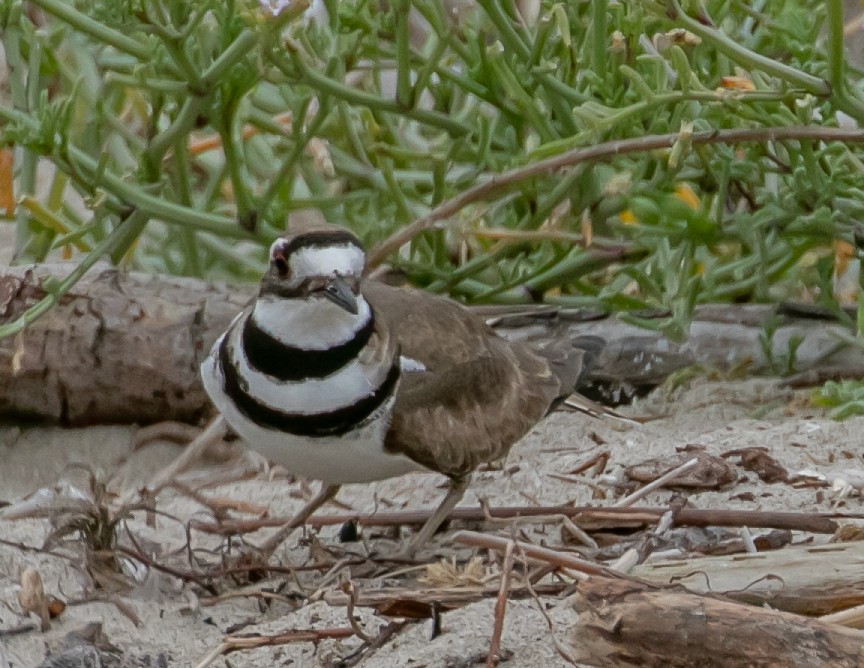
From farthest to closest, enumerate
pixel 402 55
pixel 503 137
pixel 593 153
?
pixel 503 137, pixel 402 55, pixel 593 153

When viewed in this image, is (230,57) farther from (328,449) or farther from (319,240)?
(328,449)

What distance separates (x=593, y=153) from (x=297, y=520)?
1.04 m

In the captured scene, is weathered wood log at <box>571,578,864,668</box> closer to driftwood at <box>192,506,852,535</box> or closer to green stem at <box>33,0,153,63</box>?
driftwood at <box>192,506,852,535</box>

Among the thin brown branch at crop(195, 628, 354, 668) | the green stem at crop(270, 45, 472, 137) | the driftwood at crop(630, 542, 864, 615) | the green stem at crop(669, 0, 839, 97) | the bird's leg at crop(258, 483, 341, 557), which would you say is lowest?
the bird's leg at crop(258, 483, 341, 557)

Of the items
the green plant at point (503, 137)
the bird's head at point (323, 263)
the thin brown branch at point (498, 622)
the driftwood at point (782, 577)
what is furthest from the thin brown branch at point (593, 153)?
the thin brown branch at point (498, 622)

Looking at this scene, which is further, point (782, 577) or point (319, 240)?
point (319, 240)

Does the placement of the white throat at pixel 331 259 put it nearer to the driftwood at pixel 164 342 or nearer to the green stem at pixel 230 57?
the green stem at pixel 230 57

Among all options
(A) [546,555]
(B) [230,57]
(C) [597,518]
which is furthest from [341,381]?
(B) [230,57]

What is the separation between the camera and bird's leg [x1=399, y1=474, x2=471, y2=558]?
3008 mm

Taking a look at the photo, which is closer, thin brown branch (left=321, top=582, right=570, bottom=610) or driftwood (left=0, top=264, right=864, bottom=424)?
thin brown branch (left=321, top=582, right=570, bottom=610)

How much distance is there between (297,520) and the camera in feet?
10.3

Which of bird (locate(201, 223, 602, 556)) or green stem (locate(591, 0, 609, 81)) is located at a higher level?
green stem (locate(591, 0, 609, 81))

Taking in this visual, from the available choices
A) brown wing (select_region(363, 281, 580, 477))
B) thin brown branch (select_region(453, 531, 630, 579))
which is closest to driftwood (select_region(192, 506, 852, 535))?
brown wing (select_region(363, 281, 580, 477))

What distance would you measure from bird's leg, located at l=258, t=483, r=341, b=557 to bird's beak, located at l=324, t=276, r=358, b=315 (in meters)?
0.60
